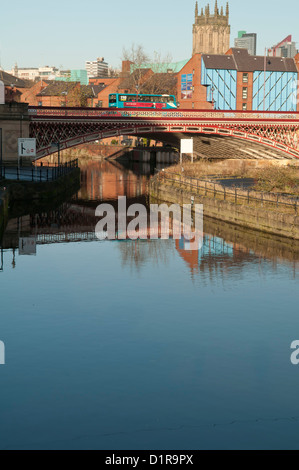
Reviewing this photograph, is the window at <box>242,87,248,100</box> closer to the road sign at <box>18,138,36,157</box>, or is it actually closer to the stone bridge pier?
the stone bridge pier

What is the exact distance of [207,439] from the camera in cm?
1585

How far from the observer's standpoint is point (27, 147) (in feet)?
221

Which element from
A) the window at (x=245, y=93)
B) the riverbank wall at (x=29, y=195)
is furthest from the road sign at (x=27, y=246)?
the window at (x=245, y=93)

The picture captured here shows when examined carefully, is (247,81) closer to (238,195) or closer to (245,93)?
(245,93)

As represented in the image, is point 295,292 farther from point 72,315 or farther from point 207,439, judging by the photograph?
point 207,439

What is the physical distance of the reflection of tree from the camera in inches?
1409

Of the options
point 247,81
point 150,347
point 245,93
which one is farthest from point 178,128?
point 150,347

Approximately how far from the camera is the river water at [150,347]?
53.4 ft

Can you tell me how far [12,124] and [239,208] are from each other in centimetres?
3337

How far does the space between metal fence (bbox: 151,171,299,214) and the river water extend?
3.99 m

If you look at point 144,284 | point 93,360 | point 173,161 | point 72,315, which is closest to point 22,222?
point 144,284

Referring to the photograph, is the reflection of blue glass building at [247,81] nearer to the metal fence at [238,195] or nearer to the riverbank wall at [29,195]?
the metal fence at [238,195]

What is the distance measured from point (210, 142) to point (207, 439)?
268ft

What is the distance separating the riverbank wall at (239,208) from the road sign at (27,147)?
14371mm
